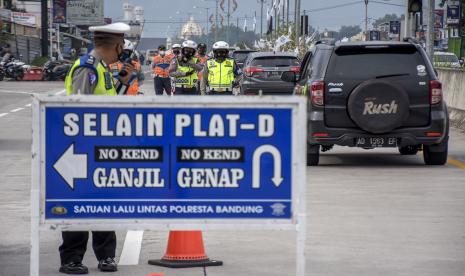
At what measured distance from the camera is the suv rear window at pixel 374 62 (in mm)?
17953

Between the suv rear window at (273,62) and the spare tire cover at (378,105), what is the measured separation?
2070 cm

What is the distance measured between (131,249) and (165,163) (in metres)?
2.85

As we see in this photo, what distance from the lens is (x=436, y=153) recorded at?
1858cm

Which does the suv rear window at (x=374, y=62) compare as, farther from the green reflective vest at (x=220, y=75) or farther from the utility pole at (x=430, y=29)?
the utility pole at (x=430, y=29)

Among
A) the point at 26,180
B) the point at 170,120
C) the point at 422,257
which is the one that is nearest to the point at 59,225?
the point at 170,120

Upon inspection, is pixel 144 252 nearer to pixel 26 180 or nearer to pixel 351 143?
pixel 26 180

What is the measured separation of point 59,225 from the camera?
26.2 feet

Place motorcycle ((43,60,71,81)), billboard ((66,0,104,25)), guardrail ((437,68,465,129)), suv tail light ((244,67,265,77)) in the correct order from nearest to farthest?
guardrail ((437,68,465,129)) < suv tail light ((244,67,265,77)) < motorcycle ((43,60,71,81)) < billboard ((66,0,104,25))

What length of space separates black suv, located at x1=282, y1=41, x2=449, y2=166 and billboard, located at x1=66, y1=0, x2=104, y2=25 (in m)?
133

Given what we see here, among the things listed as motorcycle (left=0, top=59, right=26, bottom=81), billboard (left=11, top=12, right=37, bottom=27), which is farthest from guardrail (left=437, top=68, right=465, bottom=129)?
billboard (left=11, top=12, right=37, bottom=27)

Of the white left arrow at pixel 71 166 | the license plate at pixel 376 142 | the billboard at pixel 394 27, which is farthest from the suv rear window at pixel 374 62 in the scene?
the billboard at pixel 394 27

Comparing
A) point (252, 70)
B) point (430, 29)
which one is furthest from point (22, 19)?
point (430, 29)

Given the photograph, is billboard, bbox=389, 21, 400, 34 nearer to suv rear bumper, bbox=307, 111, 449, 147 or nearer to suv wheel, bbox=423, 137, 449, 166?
suv wheel, bbox=423, 137, 449, 166

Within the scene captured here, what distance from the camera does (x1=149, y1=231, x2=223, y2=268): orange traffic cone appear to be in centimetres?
973
